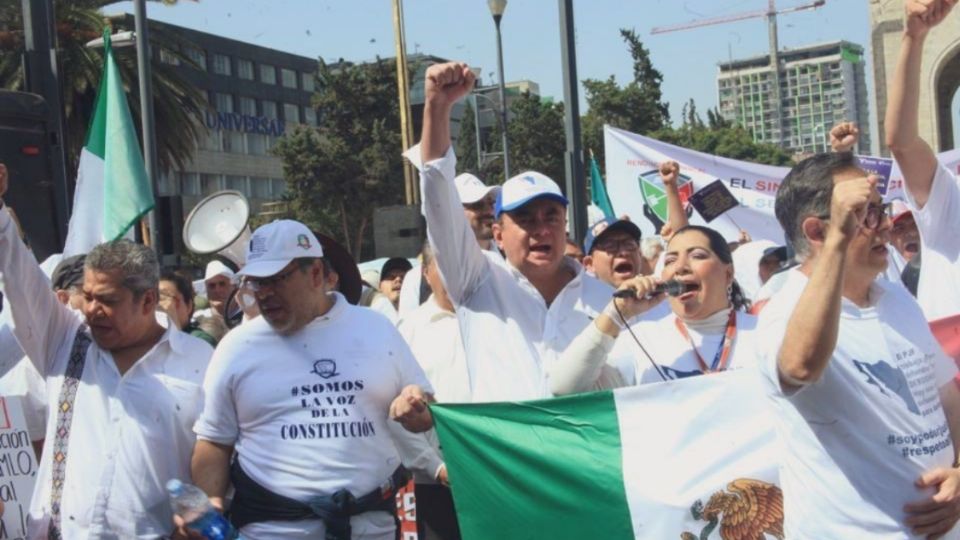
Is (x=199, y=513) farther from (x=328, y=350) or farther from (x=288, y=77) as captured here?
(x=288, y=77)

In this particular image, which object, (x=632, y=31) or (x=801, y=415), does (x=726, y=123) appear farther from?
(x=801, y=415)

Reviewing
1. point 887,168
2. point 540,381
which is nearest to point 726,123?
point 887,168

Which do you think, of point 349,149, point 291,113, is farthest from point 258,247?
point 291,113

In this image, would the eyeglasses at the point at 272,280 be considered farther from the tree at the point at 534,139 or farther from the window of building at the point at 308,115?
the window of building at the point at 308,115

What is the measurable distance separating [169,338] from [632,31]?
49.9 metres

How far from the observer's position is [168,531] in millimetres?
4234

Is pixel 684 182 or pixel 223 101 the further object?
pixel 223 101

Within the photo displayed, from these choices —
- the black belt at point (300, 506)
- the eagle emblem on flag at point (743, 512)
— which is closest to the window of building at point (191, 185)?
the black belt at point (300, 506)

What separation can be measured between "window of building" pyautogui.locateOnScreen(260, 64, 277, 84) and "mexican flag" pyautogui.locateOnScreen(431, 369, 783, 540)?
83559mm

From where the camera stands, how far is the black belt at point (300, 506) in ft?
13.6

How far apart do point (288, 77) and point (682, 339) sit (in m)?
86.7

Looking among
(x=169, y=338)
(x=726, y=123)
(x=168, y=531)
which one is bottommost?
(x=168, y=531)

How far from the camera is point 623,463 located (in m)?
4.15

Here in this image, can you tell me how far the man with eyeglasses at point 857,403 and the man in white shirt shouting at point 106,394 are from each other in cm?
213
